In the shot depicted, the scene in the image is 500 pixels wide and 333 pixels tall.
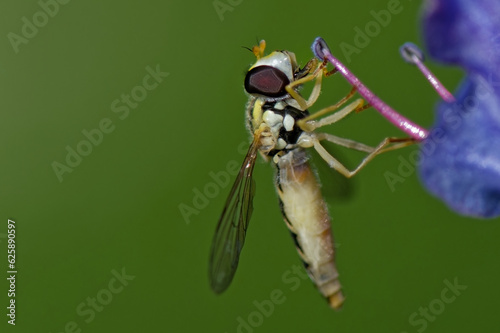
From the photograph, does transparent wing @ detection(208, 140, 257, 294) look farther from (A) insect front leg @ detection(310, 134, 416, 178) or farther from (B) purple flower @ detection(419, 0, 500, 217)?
(B) purple flower @ detection(419, 0, 500, 217)

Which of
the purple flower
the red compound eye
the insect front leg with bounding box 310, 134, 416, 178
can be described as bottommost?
the purple flower

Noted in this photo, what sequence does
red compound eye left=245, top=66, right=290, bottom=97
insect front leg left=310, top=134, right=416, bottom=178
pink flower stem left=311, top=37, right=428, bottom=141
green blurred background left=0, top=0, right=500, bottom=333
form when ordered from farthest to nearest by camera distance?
green blurred background left=0, top=0, right=500, bottom=333, red compound eye left=245, top=66, right=290, bottom=97, insect front leg left=310, top=134, right=416, bottom=178, pink flower stem left=311, top=37, right=428, bottom=141

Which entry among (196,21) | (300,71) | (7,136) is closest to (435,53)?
(300,71)

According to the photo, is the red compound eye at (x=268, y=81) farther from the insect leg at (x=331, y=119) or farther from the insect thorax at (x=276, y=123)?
the insect leg at (x=331, y=119)

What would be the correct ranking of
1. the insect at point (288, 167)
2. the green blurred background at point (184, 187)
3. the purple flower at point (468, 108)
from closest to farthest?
the purple flower at point (468, 108) → the insect at point (288, 167) → the green blurred background at point (184, 187)

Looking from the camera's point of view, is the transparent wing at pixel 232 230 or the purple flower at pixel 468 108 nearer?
the purple flower at pixel 468 108

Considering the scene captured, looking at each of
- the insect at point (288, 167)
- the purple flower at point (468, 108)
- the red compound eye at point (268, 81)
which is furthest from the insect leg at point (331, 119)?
the purple flower at point (468, 108)

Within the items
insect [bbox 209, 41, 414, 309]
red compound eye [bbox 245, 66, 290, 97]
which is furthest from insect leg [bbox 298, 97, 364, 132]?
red compound eye [bbox 245, 66, 290, 97]

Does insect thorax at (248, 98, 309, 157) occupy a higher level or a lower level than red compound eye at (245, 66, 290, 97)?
lower
